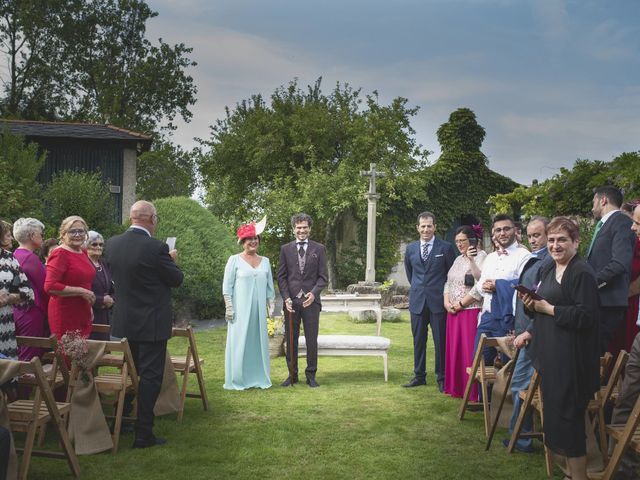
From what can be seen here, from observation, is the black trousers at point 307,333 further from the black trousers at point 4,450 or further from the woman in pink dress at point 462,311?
the black trousers at point 4,450

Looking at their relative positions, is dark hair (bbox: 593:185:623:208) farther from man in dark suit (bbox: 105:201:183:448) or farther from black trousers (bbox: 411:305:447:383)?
man in dark suit (bbox: 105:201:183:448)

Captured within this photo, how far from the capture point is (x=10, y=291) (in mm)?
5398

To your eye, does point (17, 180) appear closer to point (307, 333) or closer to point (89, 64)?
point (307, 333)

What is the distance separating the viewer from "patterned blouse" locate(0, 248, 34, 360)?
17.2 ft

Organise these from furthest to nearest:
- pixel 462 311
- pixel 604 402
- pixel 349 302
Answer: pixel 349 302 → pixel 462 311 → pixel 604 402

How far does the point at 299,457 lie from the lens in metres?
5.53

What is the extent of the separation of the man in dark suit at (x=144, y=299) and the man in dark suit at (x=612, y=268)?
143 inches

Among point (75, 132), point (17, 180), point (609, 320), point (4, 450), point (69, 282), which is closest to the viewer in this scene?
point (4, 450)

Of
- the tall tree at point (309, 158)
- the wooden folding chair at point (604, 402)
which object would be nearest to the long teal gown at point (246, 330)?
the wooden folding chair at point (604, 402)

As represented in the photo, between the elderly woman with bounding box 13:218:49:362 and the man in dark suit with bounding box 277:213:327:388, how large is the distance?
2.98m

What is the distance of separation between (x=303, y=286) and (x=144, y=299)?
9.82 feet

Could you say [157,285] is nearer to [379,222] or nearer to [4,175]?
[4,175]

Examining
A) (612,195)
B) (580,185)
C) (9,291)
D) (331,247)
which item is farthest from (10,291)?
(331,247)

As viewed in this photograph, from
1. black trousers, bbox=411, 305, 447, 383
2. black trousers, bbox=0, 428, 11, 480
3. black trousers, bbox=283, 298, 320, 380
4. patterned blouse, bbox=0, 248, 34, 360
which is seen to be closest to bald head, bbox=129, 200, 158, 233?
patterned blouse, bbox=0, 248, 34, 360
